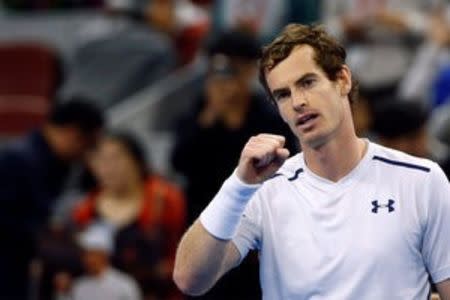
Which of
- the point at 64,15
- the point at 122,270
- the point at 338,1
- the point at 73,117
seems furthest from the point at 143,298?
the point at 64,15

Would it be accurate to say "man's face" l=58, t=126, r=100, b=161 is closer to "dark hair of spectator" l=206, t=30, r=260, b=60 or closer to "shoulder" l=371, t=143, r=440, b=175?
"dark hair of spectator" l=206, t=30, r=260, b=60

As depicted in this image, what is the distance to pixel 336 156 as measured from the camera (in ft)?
18.3

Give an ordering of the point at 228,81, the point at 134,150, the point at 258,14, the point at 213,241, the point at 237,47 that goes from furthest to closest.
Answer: the point at 258,14 → the point at 134,150 → the point at 237,47 → the point at 228,81 → the point at 213,241

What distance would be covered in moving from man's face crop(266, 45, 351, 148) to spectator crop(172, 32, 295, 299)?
2643mm

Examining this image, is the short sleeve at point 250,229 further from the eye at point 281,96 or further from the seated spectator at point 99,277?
the seated spectator at point 99,277

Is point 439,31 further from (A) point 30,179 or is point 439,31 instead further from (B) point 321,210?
(B) point 321,210

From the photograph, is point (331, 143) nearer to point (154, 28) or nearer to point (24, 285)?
point (24, 285)

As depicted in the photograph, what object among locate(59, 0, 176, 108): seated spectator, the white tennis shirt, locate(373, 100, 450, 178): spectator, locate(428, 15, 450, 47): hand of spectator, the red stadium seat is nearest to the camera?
the white tennis shirt

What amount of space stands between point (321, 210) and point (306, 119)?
0.31m

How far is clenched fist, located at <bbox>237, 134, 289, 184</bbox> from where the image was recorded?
534 cm

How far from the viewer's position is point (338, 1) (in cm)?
1198

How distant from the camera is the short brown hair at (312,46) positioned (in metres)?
5.50

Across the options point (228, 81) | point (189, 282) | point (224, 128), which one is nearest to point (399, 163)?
point (189, 282)

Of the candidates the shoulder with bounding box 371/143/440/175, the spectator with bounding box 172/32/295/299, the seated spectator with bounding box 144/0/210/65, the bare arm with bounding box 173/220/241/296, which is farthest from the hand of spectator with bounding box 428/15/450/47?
the bare arm with bounding box 173/220/241/296
